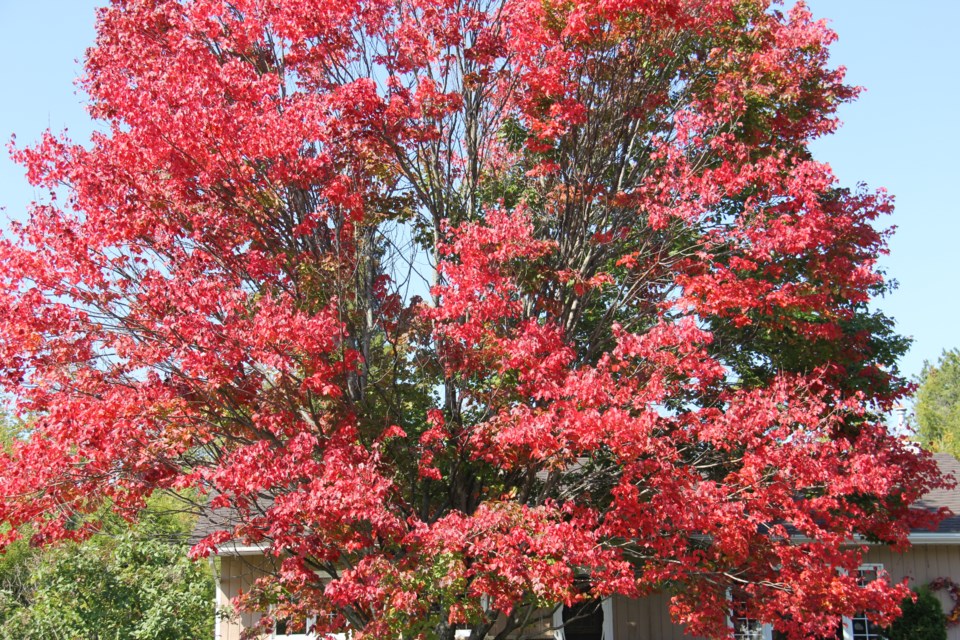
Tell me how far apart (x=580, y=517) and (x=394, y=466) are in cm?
232

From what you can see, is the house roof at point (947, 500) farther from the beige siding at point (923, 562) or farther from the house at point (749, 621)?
the beige siding at point (923, 562)

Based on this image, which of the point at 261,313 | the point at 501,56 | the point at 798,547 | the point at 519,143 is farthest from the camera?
the point at 519,143

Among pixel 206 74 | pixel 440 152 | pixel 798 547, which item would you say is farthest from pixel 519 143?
pixel 798 547

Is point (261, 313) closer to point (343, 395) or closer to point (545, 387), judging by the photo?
point (343, 395)

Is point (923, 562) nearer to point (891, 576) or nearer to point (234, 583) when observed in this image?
point (891, 576)

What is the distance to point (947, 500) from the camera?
16.0 meters

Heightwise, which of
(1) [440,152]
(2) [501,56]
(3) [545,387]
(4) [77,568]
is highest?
(2) [501,56]

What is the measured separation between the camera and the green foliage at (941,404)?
169 ft

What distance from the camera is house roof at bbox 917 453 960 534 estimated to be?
14.2 m

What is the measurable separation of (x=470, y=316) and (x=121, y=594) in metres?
7.77

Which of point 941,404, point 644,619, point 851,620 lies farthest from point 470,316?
point 941,404

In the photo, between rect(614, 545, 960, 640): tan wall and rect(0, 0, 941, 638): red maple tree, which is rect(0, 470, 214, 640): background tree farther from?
rect(614, 545, 960, 640): tan wall

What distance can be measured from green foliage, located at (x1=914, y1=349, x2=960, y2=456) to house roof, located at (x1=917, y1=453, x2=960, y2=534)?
31298 millimetres

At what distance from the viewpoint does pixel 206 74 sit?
33.5 feet
